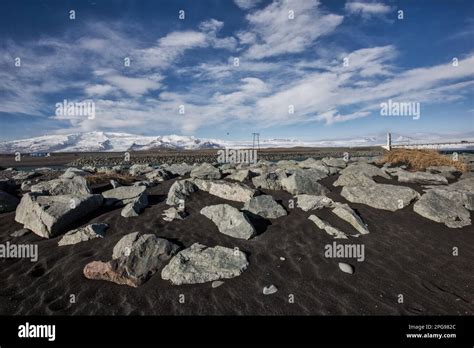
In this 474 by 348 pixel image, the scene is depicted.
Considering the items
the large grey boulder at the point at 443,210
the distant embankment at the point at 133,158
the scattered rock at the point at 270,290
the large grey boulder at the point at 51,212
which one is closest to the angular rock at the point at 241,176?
the large grey boulder at the point at 51,212

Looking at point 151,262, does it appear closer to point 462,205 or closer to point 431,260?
point 431,260

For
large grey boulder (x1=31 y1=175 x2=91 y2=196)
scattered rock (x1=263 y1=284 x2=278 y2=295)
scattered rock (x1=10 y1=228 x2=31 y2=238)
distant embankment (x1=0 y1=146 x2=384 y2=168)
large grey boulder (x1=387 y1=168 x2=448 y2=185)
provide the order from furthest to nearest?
1. distant embankment (x1=0 y1=146 x2=384 y2=168)
2. large grey boulder (x1=387 y1=168 x2=448 y2=185)
3. large grey boulder (x1=31 y1=175 x2=91 y2=196)
4. scattered rock (x1=10 y1=228 x2=31 y2=238)
5. scattered rock (x1=263 y1=284 x2=278 y2=295)

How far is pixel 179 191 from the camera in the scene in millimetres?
10734

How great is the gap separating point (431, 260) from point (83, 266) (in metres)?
Result: 8.74

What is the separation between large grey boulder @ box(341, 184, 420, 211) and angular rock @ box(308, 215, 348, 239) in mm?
2524

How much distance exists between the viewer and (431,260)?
6.93m

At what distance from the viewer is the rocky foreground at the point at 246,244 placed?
5547 mm

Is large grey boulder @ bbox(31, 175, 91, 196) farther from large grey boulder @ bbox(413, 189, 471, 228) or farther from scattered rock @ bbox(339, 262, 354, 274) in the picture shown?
large grey boulder @ bbox(413, 189, 471, 228)

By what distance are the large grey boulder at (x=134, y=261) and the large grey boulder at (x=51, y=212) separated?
2.63 m

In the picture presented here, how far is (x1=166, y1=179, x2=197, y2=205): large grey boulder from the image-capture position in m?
10.3

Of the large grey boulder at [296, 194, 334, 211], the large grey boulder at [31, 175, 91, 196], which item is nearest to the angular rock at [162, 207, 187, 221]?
the large grey boulder at [31, 175, 91, 196]

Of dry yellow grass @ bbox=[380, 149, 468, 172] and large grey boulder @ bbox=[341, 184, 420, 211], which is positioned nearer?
large grey boulder @ bbox=[341, 184, 420, 211]

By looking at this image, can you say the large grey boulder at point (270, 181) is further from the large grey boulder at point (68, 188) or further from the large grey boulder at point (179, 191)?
the large grey boulder at point (68, 188)
